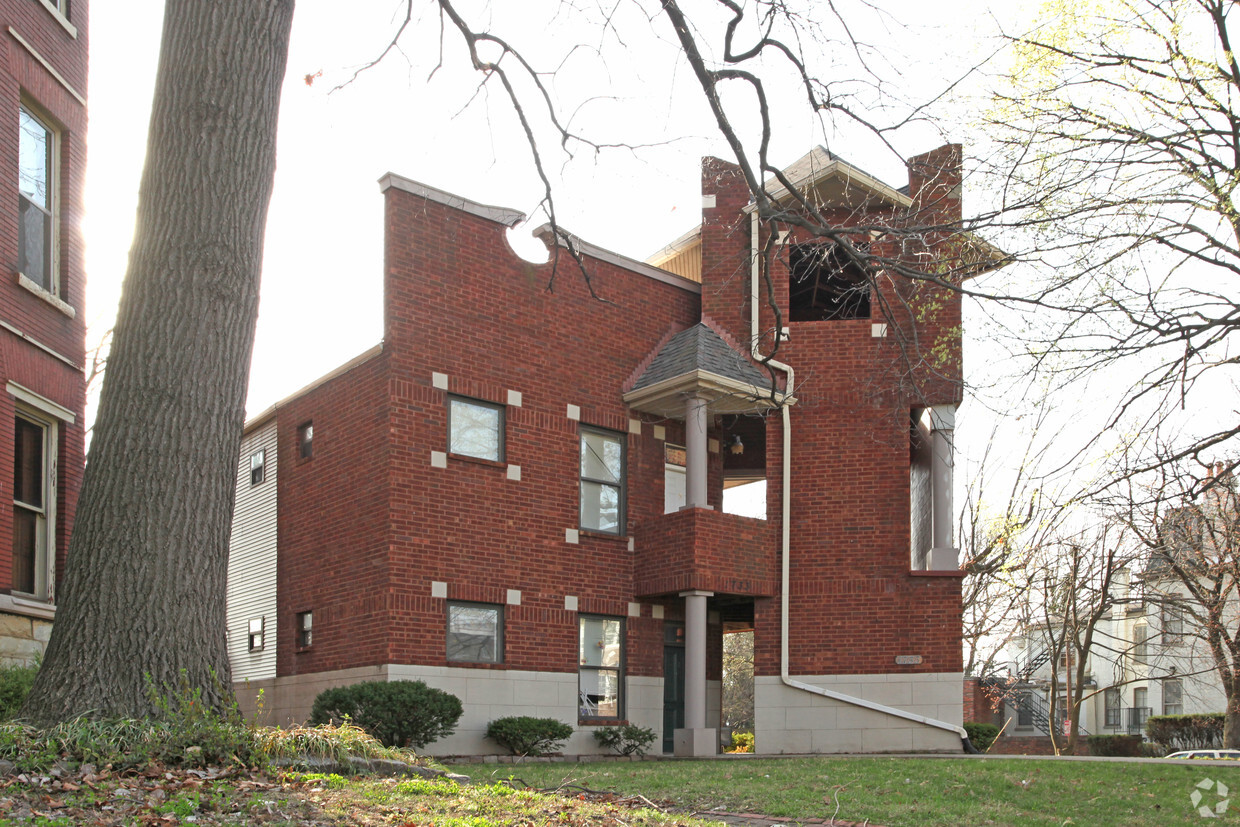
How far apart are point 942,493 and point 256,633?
11784 mm

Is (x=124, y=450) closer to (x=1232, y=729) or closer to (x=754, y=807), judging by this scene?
(x=754, y=807)

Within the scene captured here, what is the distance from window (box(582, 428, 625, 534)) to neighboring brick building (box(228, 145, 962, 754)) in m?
0.05

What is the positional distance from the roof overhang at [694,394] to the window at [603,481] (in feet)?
2.56

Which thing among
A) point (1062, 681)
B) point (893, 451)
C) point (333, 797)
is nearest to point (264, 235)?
point (333, 797)

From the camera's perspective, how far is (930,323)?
62.5 feet

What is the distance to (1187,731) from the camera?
107 feet

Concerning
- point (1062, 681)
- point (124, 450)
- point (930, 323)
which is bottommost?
point (1062, 681)

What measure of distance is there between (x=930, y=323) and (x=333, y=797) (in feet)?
48.0

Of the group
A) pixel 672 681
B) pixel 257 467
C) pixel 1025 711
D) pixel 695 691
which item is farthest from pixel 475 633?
pixel 1025 711

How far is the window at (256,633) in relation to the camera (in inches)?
771

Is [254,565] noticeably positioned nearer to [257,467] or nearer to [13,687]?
[257,467]

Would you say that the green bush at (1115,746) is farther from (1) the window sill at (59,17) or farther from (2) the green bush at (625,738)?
(1) the window sill at (59,17)

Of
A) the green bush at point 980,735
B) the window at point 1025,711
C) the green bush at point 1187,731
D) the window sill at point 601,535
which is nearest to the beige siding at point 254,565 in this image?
the window sill at point 601,535

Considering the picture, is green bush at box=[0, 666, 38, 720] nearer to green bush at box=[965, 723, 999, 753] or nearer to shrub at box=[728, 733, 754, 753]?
green bush at box=[965, 723, 999, 753]
